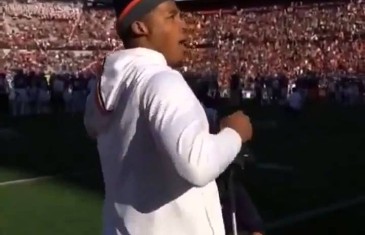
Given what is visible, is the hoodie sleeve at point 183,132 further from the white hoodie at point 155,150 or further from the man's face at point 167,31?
the man's face at point 167,31

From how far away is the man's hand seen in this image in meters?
2.46

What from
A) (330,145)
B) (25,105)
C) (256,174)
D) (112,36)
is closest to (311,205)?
(256,174)

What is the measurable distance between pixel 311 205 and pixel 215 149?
8.12 meters

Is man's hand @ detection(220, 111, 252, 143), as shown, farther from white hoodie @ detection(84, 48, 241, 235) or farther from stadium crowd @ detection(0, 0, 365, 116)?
stadium crowd @ detection(0, 0, 365, 116)

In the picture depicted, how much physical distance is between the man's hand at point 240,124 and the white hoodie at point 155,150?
1.4 inches

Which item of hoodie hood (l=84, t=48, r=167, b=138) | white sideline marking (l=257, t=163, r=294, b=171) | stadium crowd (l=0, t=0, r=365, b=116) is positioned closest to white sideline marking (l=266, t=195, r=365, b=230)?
white sideline marking (l=257, t=163, r=294, b=171)

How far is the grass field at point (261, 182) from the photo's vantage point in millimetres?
9156

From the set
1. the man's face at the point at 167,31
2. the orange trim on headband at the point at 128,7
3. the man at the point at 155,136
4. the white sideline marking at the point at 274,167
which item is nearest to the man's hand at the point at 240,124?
the man at the point at 155,136

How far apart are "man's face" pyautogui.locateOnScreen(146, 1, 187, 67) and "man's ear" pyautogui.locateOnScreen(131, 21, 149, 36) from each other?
11 millimetres

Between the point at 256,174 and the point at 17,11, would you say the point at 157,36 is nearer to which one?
the point at 256,174

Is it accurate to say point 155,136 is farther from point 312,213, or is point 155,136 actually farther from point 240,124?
point 312,213

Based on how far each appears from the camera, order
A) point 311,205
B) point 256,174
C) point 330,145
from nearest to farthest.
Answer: point 311,205 → point 256,174 → point 330,145

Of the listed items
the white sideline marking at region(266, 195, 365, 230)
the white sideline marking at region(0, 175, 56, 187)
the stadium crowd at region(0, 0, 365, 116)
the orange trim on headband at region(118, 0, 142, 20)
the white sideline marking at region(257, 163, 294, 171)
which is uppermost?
the orange trim on headband at region(118, 0, 142, 20)

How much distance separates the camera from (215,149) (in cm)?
233
